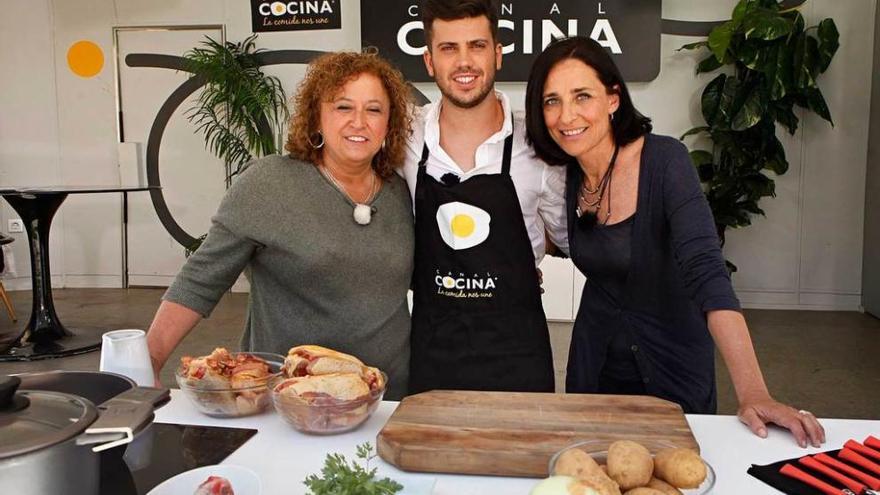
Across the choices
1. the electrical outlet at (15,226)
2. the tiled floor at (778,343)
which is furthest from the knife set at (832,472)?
the electrical outlet at (15,226)

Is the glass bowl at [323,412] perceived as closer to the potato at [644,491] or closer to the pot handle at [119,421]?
the pot handle at [119,421]

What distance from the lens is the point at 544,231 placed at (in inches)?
87.2

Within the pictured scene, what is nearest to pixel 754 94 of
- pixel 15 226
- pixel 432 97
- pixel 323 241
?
pixel 432 97

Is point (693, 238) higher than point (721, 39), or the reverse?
point (721, 39)

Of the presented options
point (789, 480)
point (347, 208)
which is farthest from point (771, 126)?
point (789, 480)

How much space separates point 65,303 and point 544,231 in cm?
554

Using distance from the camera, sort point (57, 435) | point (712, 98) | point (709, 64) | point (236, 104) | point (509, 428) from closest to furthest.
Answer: point (57, 435) < point (509, 428) < point (712, 98) < point (709, 64) < point (236, 104)

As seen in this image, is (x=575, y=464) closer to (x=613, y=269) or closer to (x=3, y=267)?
(x=613, y=269)

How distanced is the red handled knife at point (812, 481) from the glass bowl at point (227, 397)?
0.90 m

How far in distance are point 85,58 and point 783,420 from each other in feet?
23.4

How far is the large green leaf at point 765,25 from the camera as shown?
16.7 ft

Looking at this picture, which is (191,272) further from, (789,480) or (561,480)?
(789,480)

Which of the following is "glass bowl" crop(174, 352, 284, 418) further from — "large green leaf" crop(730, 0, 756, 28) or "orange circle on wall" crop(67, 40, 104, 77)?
"orange circle on wall" crop(67, 40, 104, 77)

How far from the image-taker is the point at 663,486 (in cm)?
92
